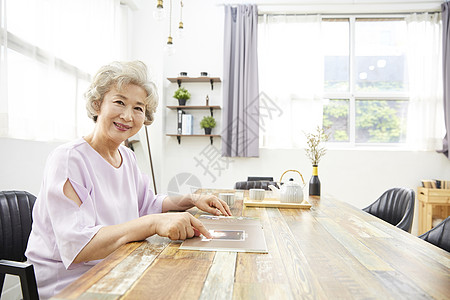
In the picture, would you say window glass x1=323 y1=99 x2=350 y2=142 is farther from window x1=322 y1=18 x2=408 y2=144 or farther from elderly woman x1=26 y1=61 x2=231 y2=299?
elderly woman x1=26 y1=61 x2=231 y2=299

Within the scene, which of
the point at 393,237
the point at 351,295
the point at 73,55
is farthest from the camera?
the point at 73,55

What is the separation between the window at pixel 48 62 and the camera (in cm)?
220

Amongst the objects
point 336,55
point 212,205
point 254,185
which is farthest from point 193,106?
point 212,205

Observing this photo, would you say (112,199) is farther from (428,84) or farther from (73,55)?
(428,84)

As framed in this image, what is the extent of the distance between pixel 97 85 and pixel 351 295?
1092 millimetres

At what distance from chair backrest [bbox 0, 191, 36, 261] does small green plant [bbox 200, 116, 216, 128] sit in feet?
9.59

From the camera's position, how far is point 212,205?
1.53m

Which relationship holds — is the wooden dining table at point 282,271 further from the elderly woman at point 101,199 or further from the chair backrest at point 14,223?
the chair backrest at point 14,223

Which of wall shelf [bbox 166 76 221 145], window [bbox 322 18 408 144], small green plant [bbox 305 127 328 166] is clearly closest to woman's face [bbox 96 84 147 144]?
small green plant [bbox 305 127 328 166]

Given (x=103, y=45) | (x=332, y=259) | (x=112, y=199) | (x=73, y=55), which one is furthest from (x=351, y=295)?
(x=103, y=45)

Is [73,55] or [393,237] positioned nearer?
[393,237]

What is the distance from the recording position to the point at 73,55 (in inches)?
117

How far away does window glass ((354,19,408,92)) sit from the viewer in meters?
4.45

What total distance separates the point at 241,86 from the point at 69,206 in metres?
3.51
